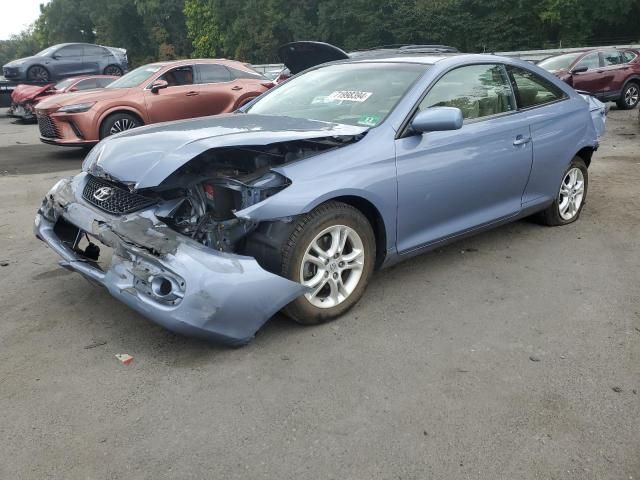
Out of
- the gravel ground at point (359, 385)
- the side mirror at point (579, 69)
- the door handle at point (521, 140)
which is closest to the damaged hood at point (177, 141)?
the gravel ground at point (359, 385)

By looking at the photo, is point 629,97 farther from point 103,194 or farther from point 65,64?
point 65,64

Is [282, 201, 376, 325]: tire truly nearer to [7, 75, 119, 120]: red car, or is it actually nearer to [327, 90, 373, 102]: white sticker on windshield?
[327, 90, 373, 102]: white sticker on windshield

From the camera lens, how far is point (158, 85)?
9930 millimetres

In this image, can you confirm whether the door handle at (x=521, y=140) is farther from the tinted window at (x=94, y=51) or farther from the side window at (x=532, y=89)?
the tinted window at (x=94, y=51)

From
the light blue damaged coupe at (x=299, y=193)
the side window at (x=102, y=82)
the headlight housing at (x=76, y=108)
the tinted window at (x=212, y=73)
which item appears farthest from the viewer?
the side window at (x=102, y=82)

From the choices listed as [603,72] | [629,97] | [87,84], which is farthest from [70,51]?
[629,97]

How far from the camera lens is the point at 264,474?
7.40 ft

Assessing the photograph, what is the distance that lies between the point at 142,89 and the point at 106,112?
856 mm

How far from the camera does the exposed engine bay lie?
3.21 metres

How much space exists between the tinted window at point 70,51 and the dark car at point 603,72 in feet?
45.5


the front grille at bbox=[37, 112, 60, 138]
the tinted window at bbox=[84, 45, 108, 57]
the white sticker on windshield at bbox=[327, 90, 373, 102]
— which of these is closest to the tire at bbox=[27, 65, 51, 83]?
the tinted window at bbox=[84, 45, 108, 57]

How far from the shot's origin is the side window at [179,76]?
1023cm

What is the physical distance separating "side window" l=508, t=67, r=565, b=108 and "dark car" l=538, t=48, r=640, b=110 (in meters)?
10.1

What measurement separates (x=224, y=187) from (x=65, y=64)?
673 inches
